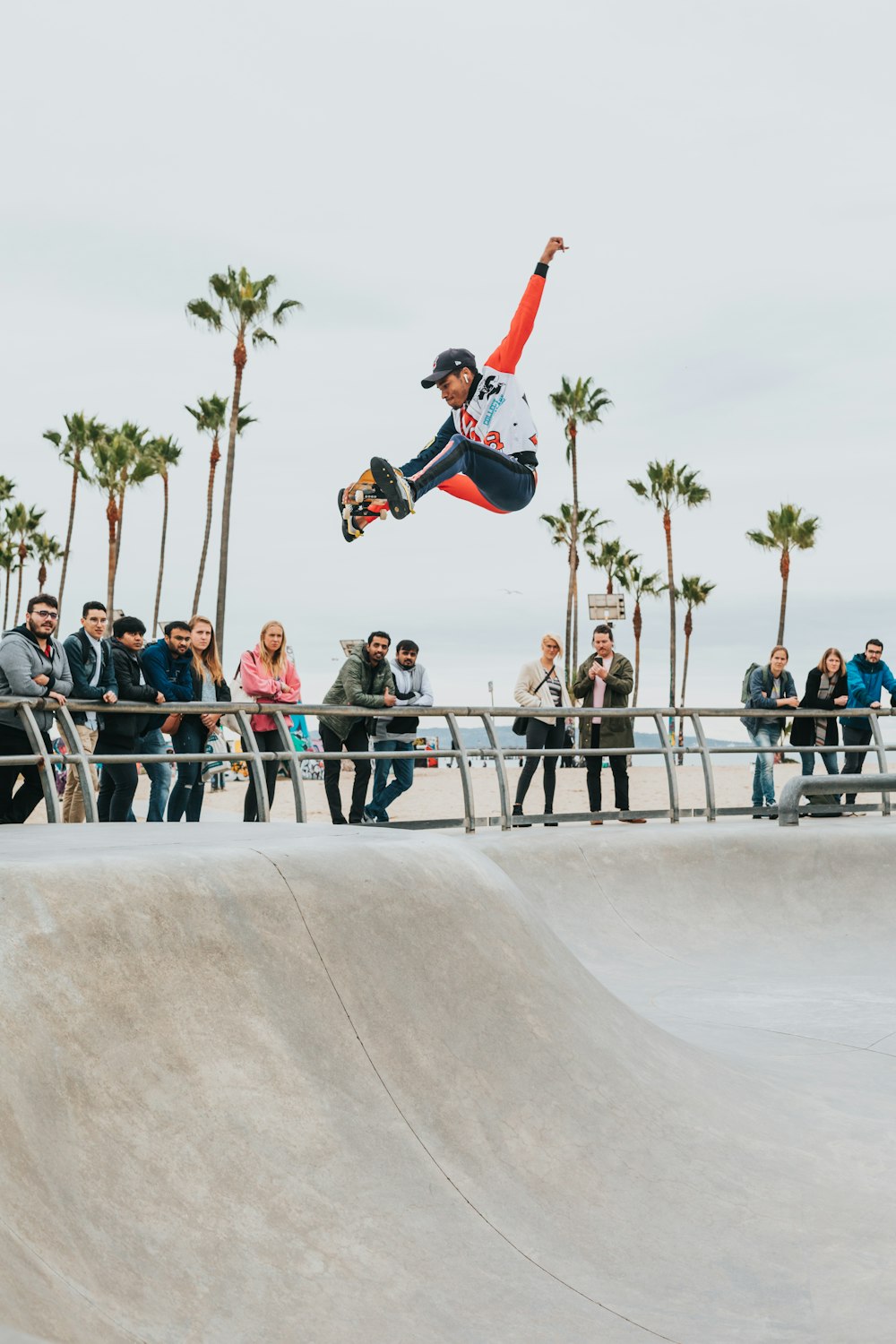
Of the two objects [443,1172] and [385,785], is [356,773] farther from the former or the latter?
[443,1172]

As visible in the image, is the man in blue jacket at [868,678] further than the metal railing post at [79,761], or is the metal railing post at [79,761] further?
the man in blue jacket at [868,678]

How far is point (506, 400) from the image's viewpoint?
12.1 m

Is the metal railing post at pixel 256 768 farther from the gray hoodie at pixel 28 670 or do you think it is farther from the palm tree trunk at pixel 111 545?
the palm tree trunk at pixel 111 545

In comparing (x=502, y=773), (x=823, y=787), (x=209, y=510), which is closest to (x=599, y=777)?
(x=502, y=773)

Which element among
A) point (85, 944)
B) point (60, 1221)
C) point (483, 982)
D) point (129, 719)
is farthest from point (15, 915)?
point (129, 719)

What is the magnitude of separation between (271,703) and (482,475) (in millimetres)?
4152

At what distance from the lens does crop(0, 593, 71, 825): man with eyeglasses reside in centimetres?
755

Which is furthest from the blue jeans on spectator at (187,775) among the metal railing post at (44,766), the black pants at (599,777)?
the black pants at (599,777)

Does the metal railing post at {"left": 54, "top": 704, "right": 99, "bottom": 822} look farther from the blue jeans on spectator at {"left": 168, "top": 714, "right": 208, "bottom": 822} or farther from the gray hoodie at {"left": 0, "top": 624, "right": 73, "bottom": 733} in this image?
the blue jeans on spectator at {"left": 168, "top": 714, "right": 208, "bottom": 822}

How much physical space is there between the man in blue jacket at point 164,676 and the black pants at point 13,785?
991mm

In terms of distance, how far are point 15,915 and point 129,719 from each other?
4.19 m

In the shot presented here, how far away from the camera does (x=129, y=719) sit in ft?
26.5

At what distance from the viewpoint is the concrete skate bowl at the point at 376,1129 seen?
3.41 metres

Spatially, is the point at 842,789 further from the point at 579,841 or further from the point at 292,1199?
the point at 292,1199
